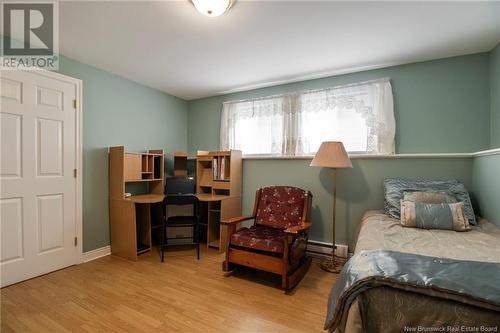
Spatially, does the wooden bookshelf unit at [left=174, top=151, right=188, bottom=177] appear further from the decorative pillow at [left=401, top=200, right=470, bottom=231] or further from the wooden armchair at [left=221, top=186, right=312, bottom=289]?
the decorative pillow at [left=401, top=200, right=470, bottom=231]

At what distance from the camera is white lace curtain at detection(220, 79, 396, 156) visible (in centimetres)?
283

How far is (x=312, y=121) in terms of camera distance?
325 centimetres

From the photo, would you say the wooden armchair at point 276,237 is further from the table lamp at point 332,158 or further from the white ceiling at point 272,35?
the white ceiling at point 272,35

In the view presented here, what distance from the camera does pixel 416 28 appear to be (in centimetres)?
207

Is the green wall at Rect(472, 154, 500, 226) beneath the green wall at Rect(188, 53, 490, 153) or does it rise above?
beneath

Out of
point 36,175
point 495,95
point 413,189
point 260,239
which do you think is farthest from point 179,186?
point 495,95

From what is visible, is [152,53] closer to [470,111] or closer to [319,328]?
[319,328]

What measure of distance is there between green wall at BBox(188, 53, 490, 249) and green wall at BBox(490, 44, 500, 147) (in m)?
0.05

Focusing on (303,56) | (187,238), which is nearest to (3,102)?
(187,238)

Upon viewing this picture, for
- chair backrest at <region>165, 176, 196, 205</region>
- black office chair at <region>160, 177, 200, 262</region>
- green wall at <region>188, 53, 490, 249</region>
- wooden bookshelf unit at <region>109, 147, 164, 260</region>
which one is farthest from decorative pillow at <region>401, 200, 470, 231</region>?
wooden bookshelf unit at <region>109, 147, 164, 260</region>

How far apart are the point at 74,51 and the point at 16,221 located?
Result: 6.08 ft

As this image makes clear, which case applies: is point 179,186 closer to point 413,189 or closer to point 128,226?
point 128,226

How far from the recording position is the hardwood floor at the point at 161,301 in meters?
1.71

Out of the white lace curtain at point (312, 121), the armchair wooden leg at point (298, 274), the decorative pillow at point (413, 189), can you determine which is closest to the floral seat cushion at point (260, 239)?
the armchair wooden leg at point (298, 274)
